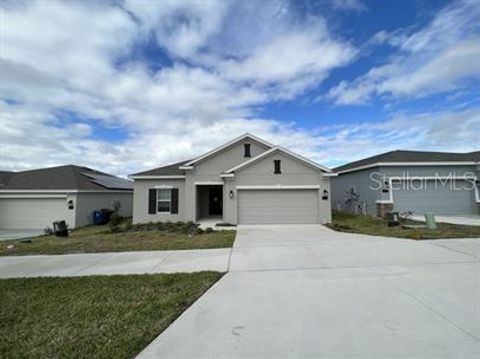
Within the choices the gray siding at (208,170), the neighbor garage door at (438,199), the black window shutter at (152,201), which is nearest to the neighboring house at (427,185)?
the neighbor garage door at (438,199)

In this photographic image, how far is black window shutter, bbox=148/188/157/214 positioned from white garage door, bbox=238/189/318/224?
542 centimetres

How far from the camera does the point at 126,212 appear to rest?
2478cm

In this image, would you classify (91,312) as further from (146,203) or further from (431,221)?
(146,203)

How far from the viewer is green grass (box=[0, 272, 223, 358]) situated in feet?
11.5

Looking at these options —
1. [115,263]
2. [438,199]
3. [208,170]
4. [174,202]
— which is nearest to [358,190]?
[438,199]

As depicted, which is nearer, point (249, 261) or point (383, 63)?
point (249, 261)

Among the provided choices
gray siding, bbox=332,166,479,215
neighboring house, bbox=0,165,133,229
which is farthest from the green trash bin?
neighboring house, bbox=0,165,133,229

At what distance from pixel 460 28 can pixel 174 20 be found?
11.5 metres

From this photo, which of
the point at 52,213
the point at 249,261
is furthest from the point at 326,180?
the point at 52,213

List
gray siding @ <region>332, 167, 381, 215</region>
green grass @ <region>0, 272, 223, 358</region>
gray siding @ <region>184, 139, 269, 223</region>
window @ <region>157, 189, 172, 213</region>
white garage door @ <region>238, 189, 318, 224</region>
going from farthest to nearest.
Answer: gray siding @ <region>332, 167, 381, 215</region> → window @ <region>157, 189, 172, 213</region> → gray siding @ <region>184, 139, 269, 223</region> → white garage door @ <region>238, 189, 318, 224</region> → green grass @ <region>0, 272, 223, 358</region>

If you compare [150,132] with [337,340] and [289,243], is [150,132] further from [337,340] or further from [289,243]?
[337,340]

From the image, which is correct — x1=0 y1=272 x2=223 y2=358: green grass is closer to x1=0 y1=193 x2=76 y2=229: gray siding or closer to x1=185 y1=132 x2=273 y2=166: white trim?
x1=185 y1=132 x2=273 y2=166: white trim

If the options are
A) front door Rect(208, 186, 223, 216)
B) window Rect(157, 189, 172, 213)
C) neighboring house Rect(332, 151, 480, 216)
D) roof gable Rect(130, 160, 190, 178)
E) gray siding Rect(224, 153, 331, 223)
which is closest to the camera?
gray siding Rect(224, 153, 331, 223)

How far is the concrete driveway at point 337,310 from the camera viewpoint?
3270 millimetres
